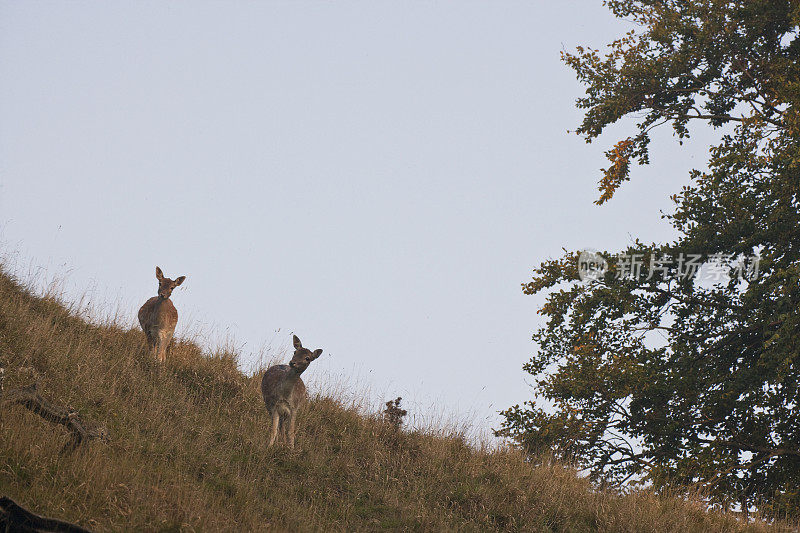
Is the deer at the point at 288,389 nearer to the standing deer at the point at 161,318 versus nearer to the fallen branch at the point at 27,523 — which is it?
the standing deer at the point at 161,318

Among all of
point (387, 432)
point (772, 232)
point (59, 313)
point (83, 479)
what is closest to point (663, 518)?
point (387, 432)

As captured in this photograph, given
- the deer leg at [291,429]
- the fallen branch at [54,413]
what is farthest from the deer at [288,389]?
the fallen branch at [54,413]

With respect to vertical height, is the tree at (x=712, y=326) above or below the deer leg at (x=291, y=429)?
above

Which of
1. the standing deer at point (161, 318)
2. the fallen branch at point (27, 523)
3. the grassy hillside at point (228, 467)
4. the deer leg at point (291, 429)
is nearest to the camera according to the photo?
the fallen branch at point (27, 523)

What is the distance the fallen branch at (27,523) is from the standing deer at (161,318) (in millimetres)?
7665

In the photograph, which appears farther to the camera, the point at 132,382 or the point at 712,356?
the point at 712,356

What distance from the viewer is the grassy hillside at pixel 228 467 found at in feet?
28.3

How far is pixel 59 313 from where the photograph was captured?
15.9 meters

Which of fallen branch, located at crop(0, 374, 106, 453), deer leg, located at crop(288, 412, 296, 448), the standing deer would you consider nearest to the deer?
deer leg, located at crop(288, 412, 296, 448)

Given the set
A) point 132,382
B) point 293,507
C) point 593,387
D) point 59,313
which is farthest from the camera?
point 59,313

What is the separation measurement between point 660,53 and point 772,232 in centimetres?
597

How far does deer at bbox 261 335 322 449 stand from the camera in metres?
11.3

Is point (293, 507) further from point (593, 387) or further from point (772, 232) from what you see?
point (772, 232)
